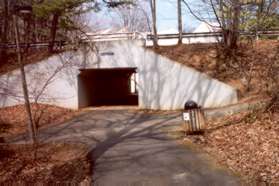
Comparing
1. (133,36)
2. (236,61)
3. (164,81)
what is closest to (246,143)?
(164,81)

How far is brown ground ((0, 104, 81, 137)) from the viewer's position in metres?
17.5

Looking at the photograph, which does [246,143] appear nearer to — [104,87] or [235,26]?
[235,26]

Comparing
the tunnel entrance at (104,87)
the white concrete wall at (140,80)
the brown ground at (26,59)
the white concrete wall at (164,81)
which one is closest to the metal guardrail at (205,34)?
the tunnel entrance at (104,87)

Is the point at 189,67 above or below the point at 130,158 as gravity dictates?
above

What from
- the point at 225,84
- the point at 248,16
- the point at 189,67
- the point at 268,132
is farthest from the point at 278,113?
the point at 248,16

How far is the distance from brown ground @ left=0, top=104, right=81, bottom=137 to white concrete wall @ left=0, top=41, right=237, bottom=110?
96 centimetres

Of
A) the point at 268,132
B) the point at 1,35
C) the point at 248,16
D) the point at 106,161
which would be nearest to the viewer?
the point at 106,161

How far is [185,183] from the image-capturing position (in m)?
8.48

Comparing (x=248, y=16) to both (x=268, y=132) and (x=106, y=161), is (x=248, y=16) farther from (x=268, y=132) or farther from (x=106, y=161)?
(x=106, y=161)

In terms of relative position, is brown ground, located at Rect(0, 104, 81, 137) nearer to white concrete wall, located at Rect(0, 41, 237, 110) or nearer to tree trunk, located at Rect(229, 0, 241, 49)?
white concrete wall, located at Rect(0, 41, 237, 110)

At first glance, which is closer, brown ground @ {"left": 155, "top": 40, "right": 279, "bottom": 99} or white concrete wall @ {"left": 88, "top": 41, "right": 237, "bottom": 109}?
brown ground @ {"left": 155, "top": 40, "right": 279, "bottom": 99}

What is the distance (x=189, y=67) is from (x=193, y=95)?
1.40 meters

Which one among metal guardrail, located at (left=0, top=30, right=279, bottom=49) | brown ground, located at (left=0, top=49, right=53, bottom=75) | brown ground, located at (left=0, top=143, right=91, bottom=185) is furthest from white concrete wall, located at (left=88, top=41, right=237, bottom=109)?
brown ground, located at (left=0, top=143, right=91, bottom=185)

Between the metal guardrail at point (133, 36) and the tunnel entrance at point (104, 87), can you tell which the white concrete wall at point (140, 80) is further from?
the metal guardrail at point (133, 36)
